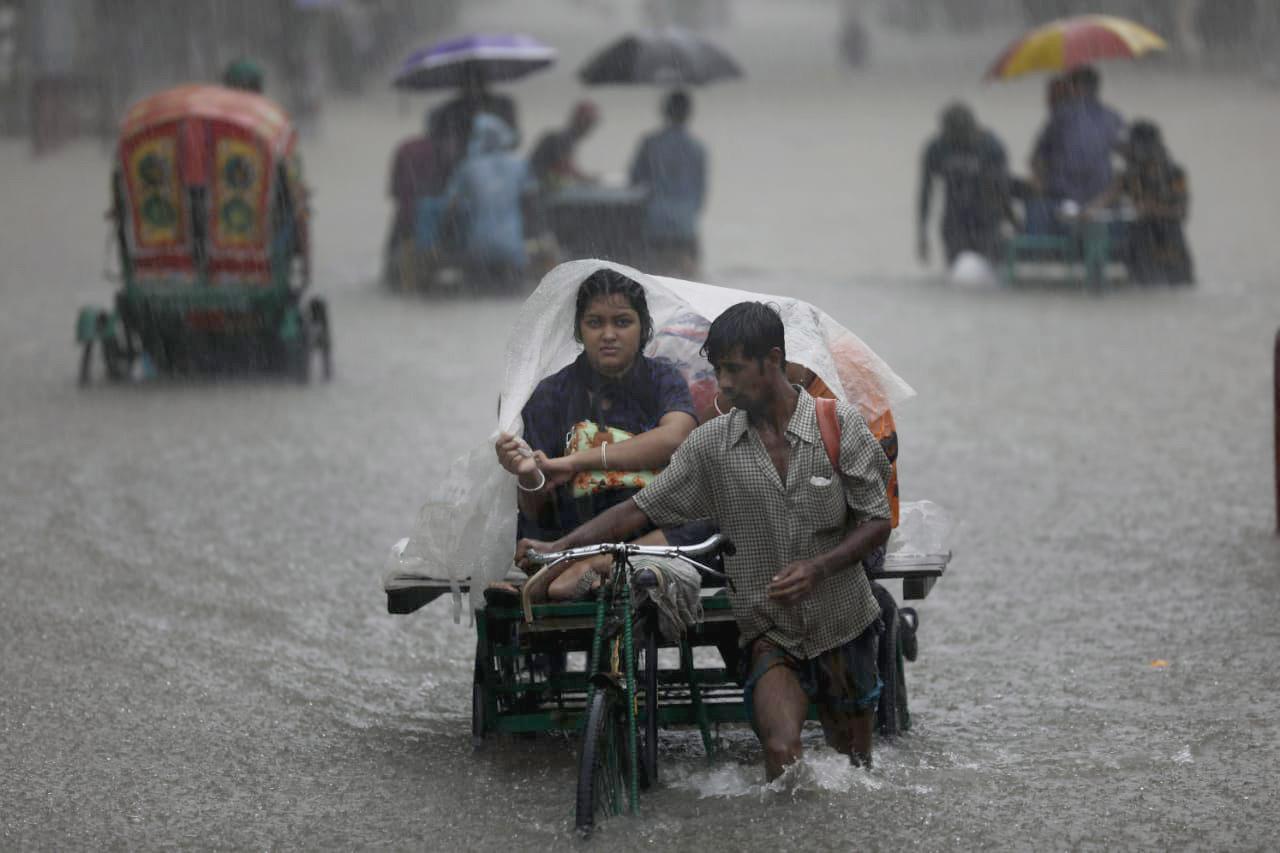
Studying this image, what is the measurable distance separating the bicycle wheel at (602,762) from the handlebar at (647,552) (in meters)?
0.33

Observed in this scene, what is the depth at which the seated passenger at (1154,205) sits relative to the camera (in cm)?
1712

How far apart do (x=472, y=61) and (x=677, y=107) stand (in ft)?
6.40

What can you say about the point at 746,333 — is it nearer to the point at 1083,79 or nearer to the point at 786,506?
the point at 786,506

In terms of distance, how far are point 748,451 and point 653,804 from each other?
944 millimetres

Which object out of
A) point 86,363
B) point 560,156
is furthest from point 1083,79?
point 86,363

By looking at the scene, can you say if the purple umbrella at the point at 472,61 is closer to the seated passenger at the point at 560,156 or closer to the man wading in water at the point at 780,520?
the seated passenger at the point at 560,156

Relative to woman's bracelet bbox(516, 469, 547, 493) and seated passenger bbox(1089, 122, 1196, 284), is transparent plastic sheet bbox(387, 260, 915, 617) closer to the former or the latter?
woman's bracelet bbox(516, 469, 547, 493)

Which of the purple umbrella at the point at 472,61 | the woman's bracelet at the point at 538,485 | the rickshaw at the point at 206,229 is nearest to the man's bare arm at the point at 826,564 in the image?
the woman's bracelet at the point at 538,485

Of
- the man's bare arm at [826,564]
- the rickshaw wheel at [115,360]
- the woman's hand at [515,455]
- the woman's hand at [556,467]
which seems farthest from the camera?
the rickshaw wheel at [115,360]

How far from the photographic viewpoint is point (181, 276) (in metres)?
13.0

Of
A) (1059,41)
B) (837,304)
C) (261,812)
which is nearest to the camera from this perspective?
(261,812)

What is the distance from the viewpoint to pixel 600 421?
5.65 m

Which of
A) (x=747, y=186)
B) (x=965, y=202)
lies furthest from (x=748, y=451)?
(x=747, y=186)

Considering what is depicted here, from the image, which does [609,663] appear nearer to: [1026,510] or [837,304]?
[1026,510]
